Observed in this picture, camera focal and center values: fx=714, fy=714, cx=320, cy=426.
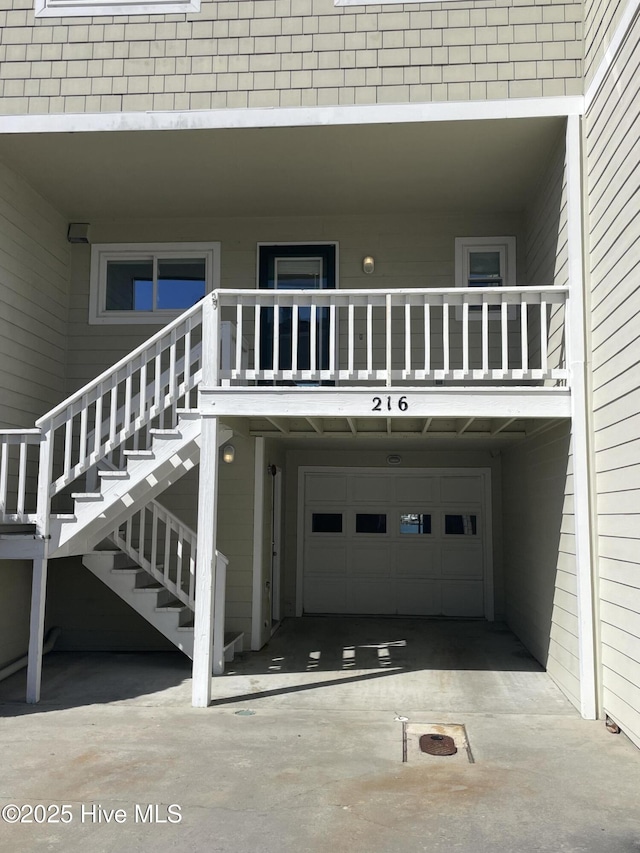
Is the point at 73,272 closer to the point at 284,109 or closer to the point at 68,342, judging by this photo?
the point at 68,342

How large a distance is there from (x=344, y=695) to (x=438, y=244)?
17.3 feet

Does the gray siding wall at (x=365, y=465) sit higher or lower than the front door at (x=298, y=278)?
lower

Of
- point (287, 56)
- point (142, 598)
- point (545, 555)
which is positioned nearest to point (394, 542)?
point (545, 555)

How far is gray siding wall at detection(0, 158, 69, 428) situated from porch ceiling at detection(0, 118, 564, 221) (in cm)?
33

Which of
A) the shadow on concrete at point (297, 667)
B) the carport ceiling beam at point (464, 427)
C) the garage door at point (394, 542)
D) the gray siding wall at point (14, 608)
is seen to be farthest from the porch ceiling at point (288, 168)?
the shadow on concrete at point (297, 667)

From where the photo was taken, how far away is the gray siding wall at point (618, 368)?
5008 millimetres

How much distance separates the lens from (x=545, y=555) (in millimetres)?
7230

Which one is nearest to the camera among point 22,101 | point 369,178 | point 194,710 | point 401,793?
point 401,793

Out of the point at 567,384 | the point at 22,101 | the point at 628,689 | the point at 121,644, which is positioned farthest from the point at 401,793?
the point at 22,101

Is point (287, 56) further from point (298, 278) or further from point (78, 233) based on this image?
point (78, 233)

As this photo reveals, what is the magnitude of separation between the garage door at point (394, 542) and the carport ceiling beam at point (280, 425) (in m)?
2.88

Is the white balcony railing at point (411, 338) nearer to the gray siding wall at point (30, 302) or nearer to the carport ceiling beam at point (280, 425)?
the carport ceiling beam at point (280, 425)

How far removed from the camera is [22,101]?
6.88m

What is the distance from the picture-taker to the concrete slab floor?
373 cm
